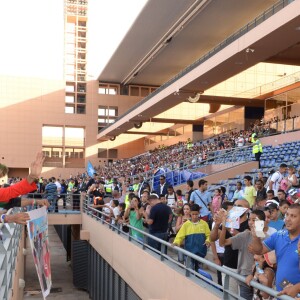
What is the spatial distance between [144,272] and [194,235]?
2.56 metres

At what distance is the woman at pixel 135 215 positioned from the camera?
9398 millimetres

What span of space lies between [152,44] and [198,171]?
23149 mm

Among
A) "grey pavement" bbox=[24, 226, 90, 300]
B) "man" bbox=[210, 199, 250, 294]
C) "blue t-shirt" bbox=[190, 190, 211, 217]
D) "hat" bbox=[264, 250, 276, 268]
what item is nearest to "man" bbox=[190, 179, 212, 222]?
"blue t-shirt" bbox=[190, 190, 211, 217]

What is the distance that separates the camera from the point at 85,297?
58.5ft

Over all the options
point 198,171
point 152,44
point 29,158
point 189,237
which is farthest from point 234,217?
point 29,158

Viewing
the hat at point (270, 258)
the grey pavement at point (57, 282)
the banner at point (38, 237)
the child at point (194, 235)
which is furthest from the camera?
the grey pavement at point (57, 282)

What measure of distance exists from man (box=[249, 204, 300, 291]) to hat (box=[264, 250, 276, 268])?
A: 0.60ft

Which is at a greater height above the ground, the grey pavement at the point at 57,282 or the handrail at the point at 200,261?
the handrail at the point at 200,261

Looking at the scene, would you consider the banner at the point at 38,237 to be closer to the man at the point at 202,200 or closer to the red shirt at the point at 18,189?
the red shirt at the point at 18,189

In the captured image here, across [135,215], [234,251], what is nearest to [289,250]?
[234,251]

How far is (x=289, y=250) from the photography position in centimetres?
362

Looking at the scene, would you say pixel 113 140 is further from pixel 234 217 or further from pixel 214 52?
pixel 234 217

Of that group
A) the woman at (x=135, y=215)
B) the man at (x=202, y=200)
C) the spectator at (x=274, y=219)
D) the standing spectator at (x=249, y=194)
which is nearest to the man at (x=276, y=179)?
the standing spectator at (x=249, y=194)

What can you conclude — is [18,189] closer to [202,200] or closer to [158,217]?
[158,217]
